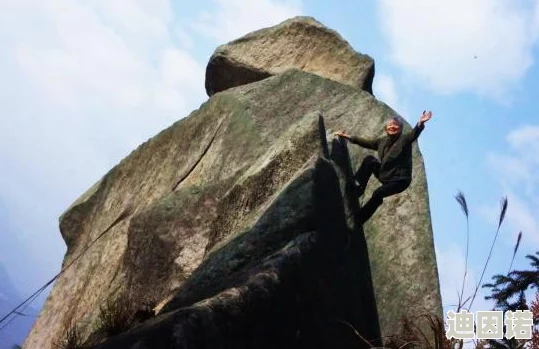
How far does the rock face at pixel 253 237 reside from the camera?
6.14 metres

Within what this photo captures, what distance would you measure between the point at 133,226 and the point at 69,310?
4.10 metres

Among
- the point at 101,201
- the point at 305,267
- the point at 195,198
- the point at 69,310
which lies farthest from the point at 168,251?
the point at 101,201

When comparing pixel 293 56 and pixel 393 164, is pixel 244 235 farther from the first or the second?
pixel 293 56

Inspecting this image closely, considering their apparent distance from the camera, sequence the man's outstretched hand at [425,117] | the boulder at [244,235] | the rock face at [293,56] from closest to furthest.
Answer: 1. the boulder at [244,235]
2. the man's outstretched hand at [425,117]
3. the rock face at [293,56]

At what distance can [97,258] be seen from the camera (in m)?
14.5

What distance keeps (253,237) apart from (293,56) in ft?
38.7

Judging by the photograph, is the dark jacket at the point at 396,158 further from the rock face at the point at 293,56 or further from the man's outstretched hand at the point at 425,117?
the rock face at the point at 293,56

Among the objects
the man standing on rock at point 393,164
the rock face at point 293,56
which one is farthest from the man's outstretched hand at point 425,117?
the rock face at point 293,56

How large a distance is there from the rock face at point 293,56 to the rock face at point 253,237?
2.61 metres

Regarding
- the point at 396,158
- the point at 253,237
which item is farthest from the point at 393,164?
the point at 253,237

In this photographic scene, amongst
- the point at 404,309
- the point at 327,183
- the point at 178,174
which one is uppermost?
the point at 178,174

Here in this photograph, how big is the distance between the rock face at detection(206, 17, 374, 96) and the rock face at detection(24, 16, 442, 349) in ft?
8.56

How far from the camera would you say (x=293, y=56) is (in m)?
18.7

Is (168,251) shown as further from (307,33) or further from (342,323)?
(307,33)
